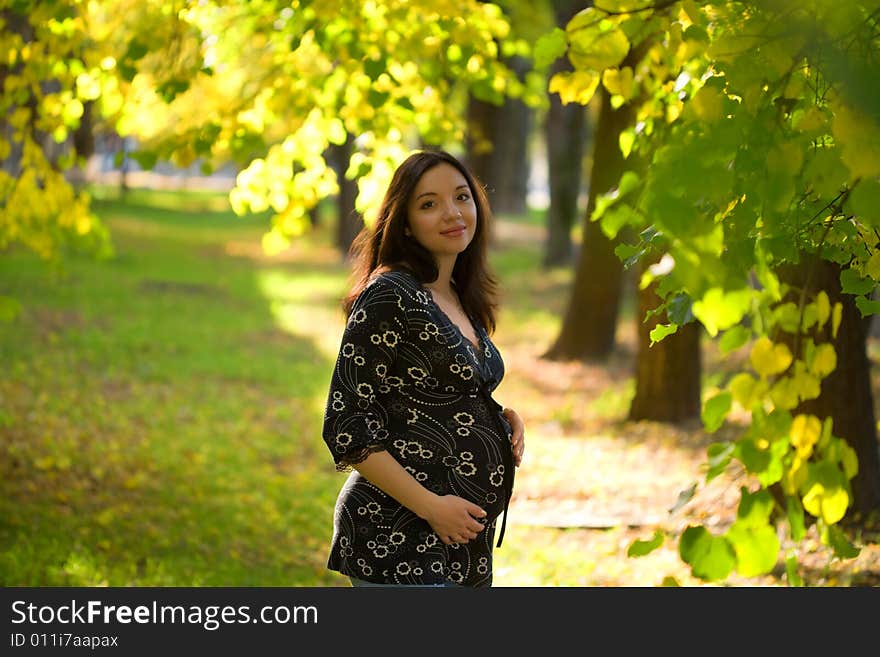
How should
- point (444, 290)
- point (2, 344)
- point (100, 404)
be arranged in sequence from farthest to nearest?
1. point (2, 344)
2. point (100, 404)
3. point (444, 290)

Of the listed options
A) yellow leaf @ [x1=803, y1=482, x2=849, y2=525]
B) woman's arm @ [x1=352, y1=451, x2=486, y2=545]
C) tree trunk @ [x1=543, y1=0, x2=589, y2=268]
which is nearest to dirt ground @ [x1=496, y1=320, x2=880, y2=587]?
woman's arm @ [x1=352, y1=451, x2=486, y2=545]

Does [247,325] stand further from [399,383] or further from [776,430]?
[776,430]

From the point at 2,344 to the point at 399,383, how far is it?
10.8m

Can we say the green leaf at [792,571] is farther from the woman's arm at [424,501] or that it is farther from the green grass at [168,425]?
the green grass at [168,425]

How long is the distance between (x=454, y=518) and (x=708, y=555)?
130cm

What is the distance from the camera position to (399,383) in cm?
329

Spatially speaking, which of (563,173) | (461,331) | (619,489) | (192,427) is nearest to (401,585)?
(461,331)

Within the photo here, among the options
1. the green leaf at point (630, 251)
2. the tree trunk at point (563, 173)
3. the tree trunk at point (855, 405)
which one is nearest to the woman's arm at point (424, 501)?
the green leaf at point (630, 251)

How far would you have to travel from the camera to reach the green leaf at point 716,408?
205 cm

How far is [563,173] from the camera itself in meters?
19.0

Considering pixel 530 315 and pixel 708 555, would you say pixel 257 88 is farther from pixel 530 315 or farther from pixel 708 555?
pixel 530 315

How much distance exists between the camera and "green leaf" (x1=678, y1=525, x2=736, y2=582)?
6.54 feet

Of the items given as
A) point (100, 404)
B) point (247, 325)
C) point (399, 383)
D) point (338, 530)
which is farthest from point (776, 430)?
point (247, 325)

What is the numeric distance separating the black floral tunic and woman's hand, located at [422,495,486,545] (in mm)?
68
